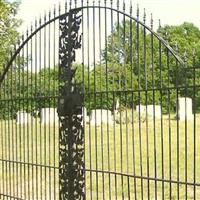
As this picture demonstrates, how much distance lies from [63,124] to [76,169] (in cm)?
59

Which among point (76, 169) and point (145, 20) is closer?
point (145, 20)

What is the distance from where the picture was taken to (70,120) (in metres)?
6.54

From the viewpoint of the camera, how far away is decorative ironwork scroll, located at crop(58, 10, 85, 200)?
6462 millimetres

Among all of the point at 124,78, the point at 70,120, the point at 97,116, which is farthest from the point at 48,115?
the point at 97,116

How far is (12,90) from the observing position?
8.22 metres

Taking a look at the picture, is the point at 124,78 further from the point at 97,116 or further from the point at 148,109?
the point at 97,116

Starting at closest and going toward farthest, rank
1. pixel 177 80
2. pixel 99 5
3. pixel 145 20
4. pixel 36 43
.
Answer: pixel 177 80
pixel 145 20
pixel 99 5
pixel 36 43

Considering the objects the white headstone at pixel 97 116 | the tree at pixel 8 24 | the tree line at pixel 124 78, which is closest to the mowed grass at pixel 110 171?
the white headstone at pixel 97 116

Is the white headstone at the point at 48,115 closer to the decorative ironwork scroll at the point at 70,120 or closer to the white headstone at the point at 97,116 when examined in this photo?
the decorative ironwork scroll at the point at 70,120

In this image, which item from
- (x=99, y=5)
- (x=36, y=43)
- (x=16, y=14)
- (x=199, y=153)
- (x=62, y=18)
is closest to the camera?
(x=99, y=5)

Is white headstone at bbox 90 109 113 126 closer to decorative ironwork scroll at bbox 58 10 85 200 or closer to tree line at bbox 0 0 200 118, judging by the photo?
tree line at bbox 0 0 200 118

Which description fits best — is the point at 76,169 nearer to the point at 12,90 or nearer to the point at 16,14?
the point at 12,90

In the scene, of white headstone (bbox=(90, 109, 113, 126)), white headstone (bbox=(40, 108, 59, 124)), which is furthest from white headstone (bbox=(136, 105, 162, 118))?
white headstone (bbox=(40, 108, 59, 124))

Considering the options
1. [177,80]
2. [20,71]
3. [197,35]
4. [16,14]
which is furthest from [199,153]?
[197,35]
